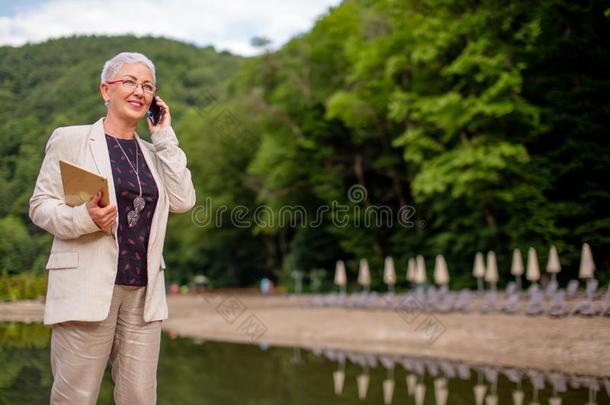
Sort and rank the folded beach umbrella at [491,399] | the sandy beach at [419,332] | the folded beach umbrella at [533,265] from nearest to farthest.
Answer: the folded beach umbrella at [491,399] < the sandy beach at [419,332] < the folded beach umbrella at [533,265]

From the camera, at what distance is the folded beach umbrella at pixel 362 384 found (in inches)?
302

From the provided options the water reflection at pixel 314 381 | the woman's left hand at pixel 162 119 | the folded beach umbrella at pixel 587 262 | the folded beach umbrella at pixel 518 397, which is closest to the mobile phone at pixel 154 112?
the woman's left hand at pixel 162 119

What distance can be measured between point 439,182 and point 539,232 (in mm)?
5453

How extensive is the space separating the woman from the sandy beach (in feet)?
11.0

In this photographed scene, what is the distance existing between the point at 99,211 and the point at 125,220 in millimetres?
293

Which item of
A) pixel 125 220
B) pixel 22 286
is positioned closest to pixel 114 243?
pixel 125 220

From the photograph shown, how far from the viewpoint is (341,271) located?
2492cm

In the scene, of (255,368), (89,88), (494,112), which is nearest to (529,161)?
(494,112)

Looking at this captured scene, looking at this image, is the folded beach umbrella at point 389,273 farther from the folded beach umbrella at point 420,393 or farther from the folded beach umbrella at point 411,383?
the folded beach umbrella at point 420,393

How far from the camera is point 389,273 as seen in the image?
22172 mm

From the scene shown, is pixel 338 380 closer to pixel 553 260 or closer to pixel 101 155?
pixel 101 155

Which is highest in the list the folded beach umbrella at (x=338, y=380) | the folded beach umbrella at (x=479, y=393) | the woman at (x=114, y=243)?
the woman at (x=114, y=243)

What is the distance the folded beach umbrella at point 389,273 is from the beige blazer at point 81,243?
19368 millimetres

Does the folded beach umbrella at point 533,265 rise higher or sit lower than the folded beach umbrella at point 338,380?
higher
